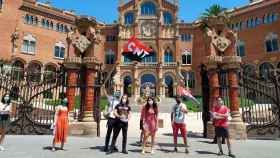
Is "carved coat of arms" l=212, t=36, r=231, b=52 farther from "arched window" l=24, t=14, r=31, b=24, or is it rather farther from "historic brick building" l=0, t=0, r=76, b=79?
"arched window" l=24, t=14, r=31, b=24

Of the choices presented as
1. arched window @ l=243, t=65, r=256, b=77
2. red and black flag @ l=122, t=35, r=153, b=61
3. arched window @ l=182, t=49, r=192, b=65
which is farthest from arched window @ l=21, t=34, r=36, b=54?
arched window @ l=243, t=65, r=256, b=77

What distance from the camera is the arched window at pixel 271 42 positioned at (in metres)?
39.0

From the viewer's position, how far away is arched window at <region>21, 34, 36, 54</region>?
1613 inches

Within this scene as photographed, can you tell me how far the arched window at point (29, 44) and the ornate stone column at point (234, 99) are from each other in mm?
37256

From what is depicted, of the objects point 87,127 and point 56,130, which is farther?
point 87,127

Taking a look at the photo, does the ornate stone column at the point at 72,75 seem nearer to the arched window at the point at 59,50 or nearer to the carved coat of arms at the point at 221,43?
the carved coat of arms at the point at 221,43

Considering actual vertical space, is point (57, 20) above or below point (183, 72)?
above

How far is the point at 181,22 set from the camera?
51188 mm

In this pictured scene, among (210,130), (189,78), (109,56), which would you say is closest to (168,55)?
(189,78)

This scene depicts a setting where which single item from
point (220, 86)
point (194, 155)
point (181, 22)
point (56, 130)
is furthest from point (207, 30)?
point (181, 22)

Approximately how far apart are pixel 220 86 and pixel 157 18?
40.3 meters

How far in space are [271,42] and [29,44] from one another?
129 ft

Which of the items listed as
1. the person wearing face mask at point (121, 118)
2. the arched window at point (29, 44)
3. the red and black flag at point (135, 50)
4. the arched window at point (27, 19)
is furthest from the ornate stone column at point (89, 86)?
the arched window at point (27, 19)

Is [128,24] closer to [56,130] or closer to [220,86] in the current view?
[220,86]
